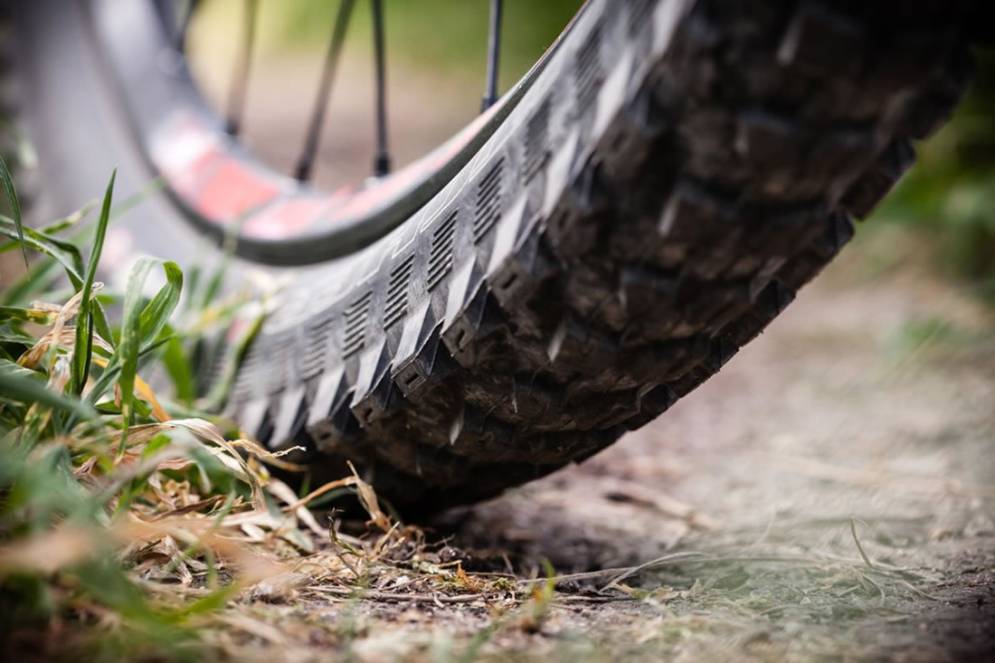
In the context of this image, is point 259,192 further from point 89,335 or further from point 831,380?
point 831,380

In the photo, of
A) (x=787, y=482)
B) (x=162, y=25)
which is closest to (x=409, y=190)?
(x=787, y=482)

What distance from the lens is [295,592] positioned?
64 centimetres

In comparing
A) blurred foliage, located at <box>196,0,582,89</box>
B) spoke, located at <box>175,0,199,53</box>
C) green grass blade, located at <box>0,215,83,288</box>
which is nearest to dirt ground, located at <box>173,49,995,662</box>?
green grass blade, located at <box>0,215,83,288</box>

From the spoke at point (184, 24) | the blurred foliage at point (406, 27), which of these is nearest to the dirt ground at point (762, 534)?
the spoke at point (184, 24)

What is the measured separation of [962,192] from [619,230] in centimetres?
194

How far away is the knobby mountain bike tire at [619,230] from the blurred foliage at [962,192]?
4.79ft

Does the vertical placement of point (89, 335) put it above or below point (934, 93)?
below

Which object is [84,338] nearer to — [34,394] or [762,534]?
[34,394]

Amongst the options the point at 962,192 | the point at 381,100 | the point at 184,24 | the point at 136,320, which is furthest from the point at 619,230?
the point at 962,192

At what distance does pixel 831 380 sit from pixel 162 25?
1304 millimetres

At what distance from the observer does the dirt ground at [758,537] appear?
568 millimetres

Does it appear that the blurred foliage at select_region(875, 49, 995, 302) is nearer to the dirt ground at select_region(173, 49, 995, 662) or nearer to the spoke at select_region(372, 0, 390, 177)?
the dirt ground at select_region(173, 49, 995, 662)

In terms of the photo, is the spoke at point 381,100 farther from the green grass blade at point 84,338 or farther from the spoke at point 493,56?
the green grass blade at point 84,338

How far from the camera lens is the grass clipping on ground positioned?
500 mm
